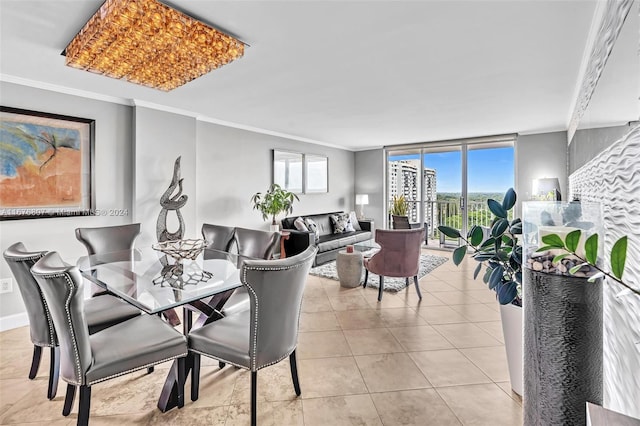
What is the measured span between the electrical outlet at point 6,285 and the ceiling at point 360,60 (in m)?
1.93

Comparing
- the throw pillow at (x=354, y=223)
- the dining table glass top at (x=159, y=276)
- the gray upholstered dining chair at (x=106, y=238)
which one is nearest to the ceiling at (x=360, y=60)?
the gray upholstered dining chair at (x=106, y=238)

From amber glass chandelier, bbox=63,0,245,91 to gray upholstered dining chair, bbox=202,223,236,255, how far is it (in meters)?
1.48

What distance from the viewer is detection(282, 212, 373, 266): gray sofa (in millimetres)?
5176

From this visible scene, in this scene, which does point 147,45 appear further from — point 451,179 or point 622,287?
point 451,179

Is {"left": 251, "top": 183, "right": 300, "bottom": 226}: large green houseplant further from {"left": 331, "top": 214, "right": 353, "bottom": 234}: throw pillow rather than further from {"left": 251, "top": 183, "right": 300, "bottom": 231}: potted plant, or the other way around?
{"left": 331, "top": 214, "right": 353, "bottom": 234}: throw pillow

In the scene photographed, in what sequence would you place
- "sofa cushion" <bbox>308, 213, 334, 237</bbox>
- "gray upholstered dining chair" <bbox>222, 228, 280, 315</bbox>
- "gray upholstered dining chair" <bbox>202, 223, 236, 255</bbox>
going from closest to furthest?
"gray upholstered dining chair" <bbox>222, 228, 280, 315</bbox>
"gray upholstered dining chair" <bbox>202, 223, 236, 255</bbox>
"sofa cushion" <bbox>308, 213, 334, 237</bbox>

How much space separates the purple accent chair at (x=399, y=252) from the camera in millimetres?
3678

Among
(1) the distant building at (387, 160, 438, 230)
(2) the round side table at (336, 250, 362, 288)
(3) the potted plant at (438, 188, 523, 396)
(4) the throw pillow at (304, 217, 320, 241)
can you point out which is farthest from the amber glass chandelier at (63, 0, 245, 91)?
(1) the distant building at (387, 160, 438, 230)

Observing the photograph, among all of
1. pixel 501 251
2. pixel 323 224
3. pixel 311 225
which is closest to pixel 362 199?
pixel 323 224

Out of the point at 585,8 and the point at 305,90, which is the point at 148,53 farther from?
the point at 585,8

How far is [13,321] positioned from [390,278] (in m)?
4.34

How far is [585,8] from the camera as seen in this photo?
1.92 m

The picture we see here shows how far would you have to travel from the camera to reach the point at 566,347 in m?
1.13

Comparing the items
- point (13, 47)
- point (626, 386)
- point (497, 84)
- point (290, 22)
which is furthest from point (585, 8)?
point (13, 47)
